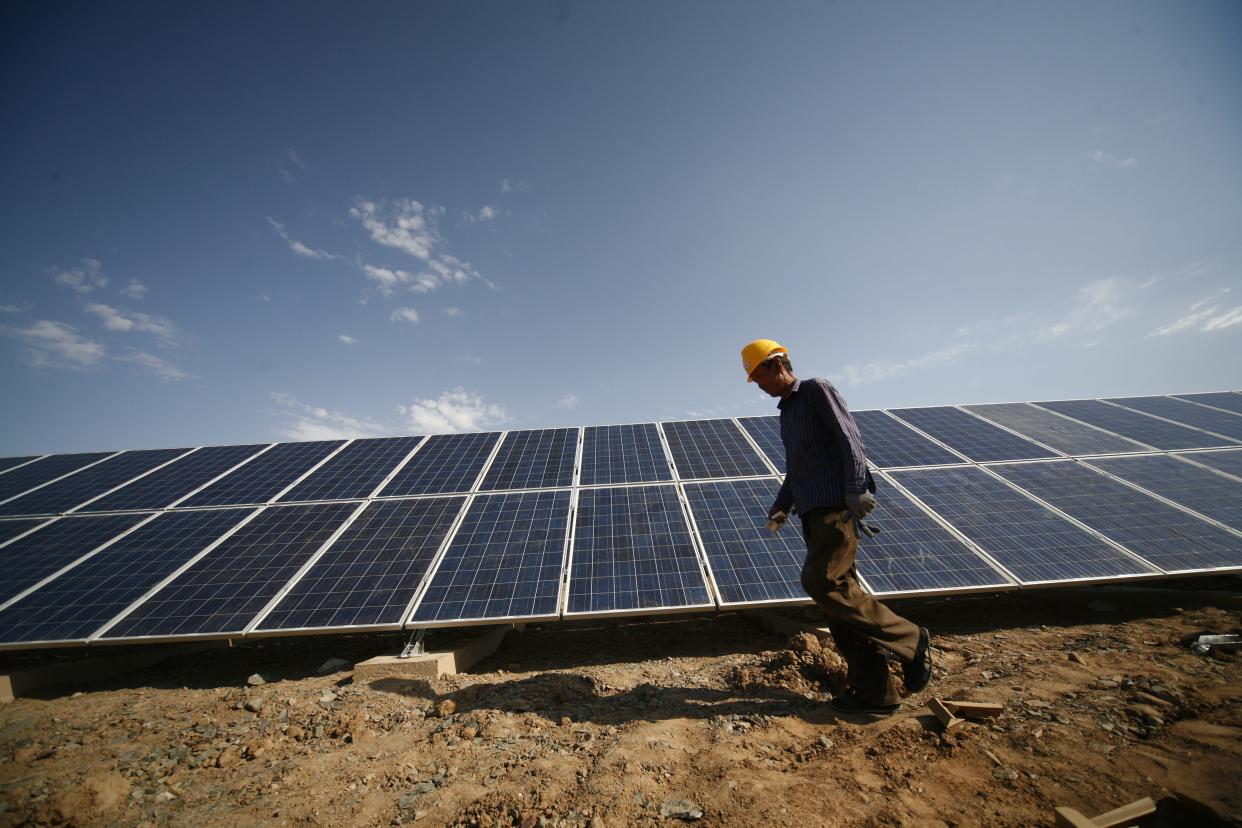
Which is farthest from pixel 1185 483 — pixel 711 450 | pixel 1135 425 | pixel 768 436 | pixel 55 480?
pixel 55 480

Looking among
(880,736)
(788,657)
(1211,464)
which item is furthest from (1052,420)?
(880,736)

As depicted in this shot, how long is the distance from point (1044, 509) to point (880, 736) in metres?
6.32

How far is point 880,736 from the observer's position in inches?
128

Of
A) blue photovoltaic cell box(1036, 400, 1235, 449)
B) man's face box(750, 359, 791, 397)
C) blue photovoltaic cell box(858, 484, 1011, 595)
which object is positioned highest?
man's face box(750, 359, 791, 397)

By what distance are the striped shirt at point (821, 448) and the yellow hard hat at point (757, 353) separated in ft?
1.35

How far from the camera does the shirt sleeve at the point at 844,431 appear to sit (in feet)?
11.8


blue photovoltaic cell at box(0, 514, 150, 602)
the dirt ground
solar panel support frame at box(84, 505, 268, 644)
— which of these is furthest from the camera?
blue photovoltaic cell at box(0, 514, 150, 602)

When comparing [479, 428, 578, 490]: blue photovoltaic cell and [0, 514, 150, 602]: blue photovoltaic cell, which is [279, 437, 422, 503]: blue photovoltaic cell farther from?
[0, 514, 150, 602]: blue photovoltaic cell

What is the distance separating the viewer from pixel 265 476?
9375mm

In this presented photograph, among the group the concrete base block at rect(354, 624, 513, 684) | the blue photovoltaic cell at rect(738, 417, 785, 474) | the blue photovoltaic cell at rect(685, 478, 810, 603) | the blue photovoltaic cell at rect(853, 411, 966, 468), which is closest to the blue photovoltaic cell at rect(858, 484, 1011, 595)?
the blue photovoltaic cell at rect(685, 478, 810, 603)

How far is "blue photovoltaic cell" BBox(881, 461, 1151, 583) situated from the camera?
18.9ft

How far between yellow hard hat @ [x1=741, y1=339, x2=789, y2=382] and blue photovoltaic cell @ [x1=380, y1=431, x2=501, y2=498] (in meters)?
6.25

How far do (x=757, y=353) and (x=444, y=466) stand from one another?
7.71 metres

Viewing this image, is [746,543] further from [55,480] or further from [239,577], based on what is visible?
[55,480]
